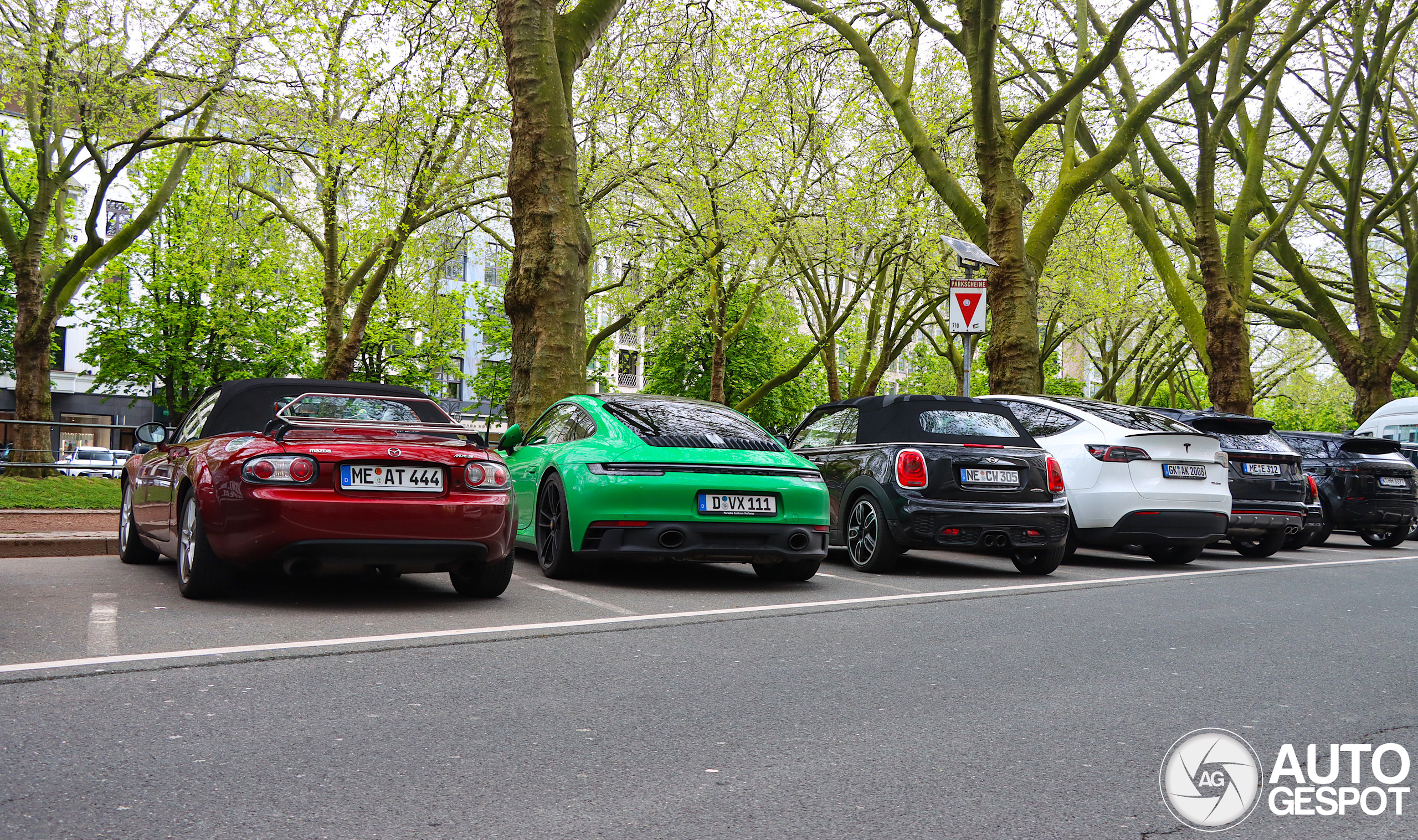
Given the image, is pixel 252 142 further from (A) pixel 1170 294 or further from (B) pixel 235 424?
(A) pixel 1170 294

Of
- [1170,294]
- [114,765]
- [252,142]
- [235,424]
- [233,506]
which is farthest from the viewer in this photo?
[1170,294]

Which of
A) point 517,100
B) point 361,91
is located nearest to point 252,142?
point 361,91

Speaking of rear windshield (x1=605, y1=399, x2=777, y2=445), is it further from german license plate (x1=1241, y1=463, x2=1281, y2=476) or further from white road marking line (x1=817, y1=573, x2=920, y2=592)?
german license plate (x1=1241, y1=463, x2=1281, y2=476)

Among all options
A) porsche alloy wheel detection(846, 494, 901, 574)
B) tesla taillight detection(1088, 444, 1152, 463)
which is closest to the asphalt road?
porsche alloy wheel detection(846, 494, 901, 574)

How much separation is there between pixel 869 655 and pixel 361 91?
18.0 meters

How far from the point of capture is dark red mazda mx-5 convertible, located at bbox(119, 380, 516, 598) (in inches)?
250

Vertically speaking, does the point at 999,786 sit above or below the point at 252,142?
below

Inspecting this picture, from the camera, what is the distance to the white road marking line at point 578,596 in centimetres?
695

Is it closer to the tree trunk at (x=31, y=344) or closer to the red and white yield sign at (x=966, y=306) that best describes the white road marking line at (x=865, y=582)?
the red and white yield sign at (x=966, y=306)

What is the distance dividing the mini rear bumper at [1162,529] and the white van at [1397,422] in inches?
522

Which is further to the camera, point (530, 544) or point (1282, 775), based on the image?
point (530, 544)

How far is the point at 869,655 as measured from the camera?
5656 millimetres

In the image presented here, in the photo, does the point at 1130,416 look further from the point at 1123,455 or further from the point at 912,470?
the point at 912,470

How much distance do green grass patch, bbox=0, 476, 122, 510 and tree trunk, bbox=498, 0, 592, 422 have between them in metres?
5.15
